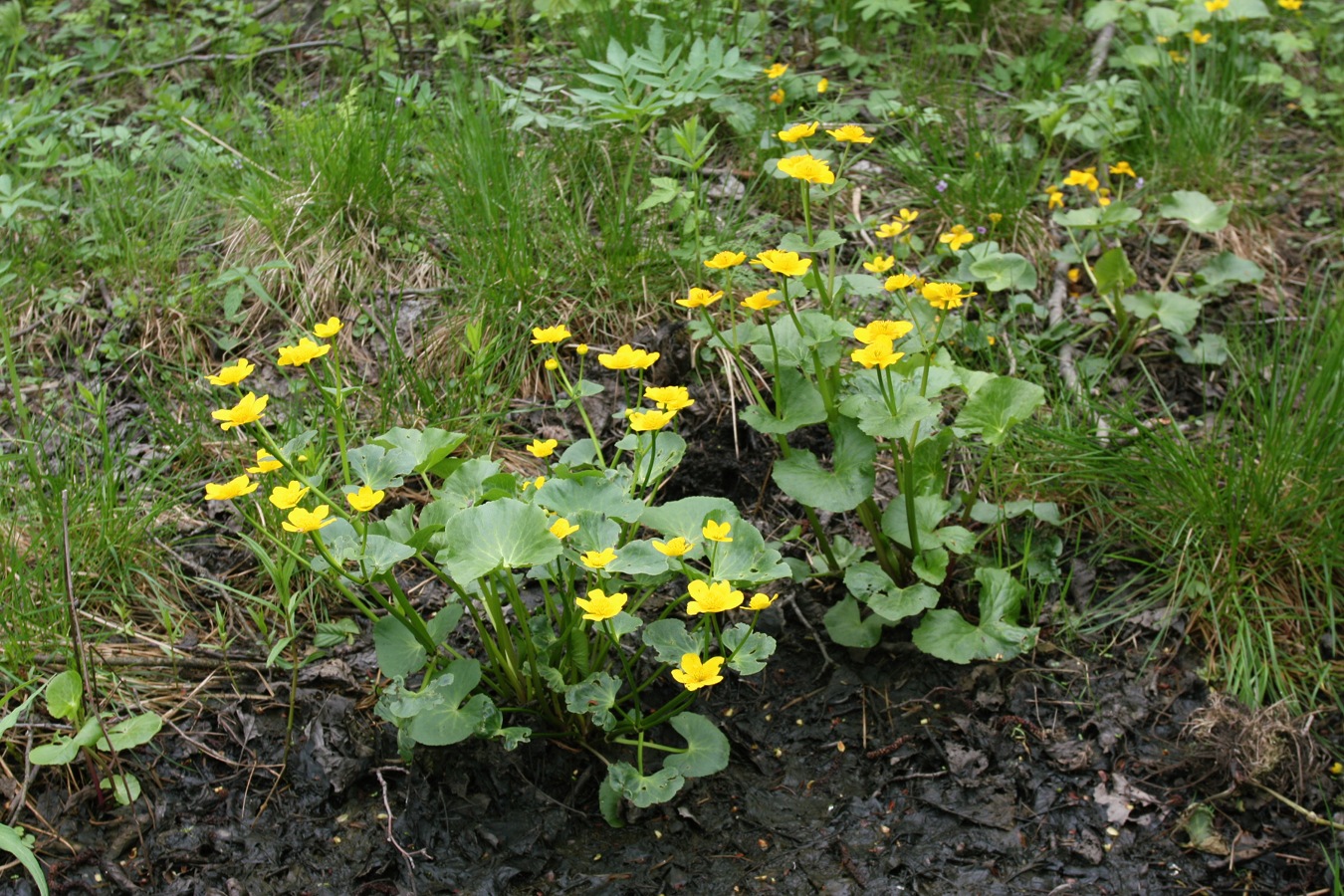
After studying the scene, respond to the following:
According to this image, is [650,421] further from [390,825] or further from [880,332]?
[390,825]

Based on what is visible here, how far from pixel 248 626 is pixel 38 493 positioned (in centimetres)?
47

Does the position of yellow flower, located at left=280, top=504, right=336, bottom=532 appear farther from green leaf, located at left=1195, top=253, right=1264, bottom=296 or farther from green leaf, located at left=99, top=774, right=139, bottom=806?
green leaf, located at left=1195, top=253, right=1264, bottom=296

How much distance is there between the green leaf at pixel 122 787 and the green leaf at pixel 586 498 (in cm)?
87

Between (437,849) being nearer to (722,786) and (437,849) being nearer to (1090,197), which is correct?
(722,786)

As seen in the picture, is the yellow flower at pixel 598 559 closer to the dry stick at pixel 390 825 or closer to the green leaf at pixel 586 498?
the green leaf at pixel 586 498

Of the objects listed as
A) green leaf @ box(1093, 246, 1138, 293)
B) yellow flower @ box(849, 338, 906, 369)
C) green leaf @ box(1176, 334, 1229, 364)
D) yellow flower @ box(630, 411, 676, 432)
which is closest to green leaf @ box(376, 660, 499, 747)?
yellow flower @ box(630, 411, 676, 432)

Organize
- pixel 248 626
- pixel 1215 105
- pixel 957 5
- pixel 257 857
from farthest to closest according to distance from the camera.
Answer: pixel 957 5 < pixel 1215 105 < pixel 248 626 < pixel 257 857

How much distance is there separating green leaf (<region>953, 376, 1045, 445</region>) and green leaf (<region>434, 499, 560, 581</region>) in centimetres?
87

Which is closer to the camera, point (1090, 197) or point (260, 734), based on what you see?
point (260, 734)

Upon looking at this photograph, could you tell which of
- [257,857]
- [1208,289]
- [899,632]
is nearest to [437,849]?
[257,857]

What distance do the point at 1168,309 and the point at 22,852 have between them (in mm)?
2670

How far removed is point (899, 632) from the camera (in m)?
2.14

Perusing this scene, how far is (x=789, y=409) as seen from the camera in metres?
1.97

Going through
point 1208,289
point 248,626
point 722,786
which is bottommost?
point 722,786
